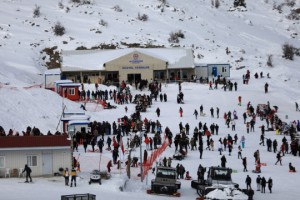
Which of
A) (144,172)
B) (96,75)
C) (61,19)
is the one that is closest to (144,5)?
(61,19)

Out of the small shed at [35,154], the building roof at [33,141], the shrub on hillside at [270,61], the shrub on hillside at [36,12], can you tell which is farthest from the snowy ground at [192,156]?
the shrub on hillside at [36,12]

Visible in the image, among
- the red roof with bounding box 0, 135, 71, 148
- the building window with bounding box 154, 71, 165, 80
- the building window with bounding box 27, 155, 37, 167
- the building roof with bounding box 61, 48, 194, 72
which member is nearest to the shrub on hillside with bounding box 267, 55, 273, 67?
the building roof with bounding box 61, 48, 194, 72

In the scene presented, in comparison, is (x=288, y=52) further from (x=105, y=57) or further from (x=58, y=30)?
(x=58, y=30)

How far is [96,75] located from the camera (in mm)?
70938

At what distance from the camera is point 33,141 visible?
35031 mm

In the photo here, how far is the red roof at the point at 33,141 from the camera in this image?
34406 mm

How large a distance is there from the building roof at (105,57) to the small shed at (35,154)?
116 ft

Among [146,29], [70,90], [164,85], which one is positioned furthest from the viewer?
[146,29]

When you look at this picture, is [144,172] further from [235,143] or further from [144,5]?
[144,5]

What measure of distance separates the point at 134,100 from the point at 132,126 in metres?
10.1

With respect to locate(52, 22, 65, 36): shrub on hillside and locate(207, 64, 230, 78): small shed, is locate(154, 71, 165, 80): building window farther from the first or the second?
locate(52, 22, 65, 36): shrub on hillside

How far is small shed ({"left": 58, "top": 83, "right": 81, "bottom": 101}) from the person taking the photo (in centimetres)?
5758

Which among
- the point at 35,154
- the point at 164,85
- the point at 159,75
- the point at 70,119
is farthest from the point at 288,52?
the point at 35,154

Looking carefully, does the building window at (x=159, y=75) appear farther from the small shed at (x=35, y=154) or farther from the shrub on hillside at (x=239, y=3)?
the shrub on hillside at (x=239, y=3)
